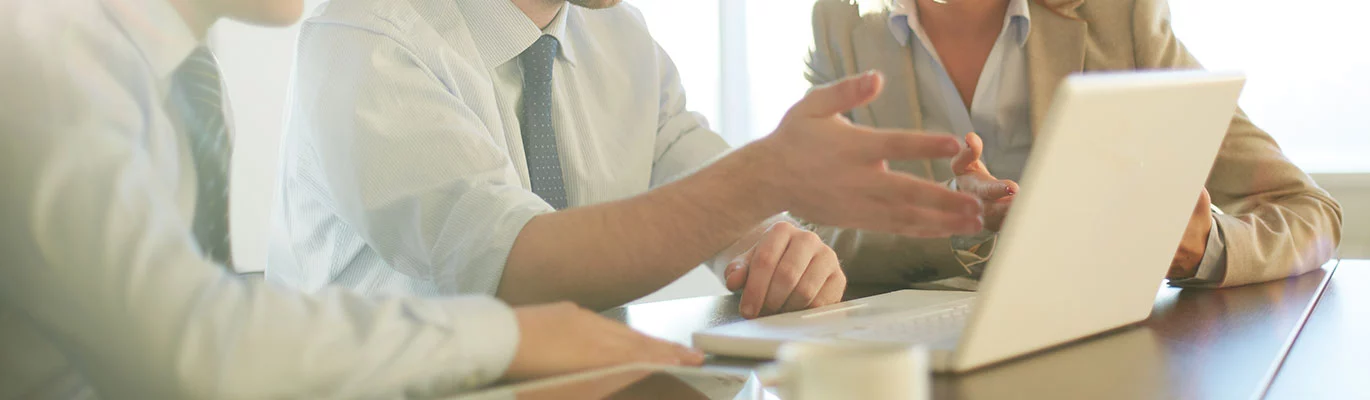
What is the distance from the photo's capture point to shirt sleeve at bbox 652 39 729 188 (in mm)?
1754

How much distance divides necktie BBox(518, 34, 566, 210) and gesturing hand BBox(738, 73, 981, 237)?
0.59 metres

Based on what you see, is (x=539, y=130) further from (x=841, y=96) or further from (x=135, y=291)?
(x=135, y=291)

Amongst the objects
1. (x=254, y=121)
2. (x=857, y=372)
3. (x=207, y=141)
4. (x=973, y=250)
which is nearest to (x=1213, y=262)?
(x=973, y=250)

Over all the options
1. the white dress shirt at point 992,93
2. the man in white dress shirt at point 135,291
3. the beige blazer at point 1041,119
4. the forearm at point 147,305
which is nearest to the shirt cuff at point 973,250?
the beige blazer at point 1041,119

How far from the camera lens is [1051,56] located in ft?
6.01

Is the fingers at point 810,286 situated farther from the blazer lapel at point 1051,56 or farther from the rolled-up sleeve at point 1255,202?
the blazer lapel at point 1051,56

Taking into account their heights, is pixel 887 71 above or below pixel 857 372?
below

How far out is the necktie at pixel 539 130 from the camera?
4.90ft

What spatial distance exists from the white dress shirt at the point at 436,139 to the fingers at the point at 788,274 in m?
0.26

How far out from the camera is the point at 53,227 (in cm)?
63

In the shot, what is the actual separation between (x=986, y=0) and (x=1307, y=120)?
1.44 metres

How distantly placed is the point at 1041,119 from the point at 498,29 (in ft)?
3.01

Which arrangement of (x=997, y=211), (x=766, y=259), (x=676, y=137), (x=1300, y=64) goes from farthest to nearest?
Answer: (x=1300, y=64), (x=676, y=137), (x=997, y=211), (x=766, y=259)

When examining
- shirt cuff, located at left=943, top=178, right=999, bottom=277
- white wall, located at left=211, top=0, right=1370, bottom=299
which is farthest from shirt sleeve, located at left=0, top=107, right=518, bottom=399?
white wall, located at left=211, top=0, right=1370, bottom=299
